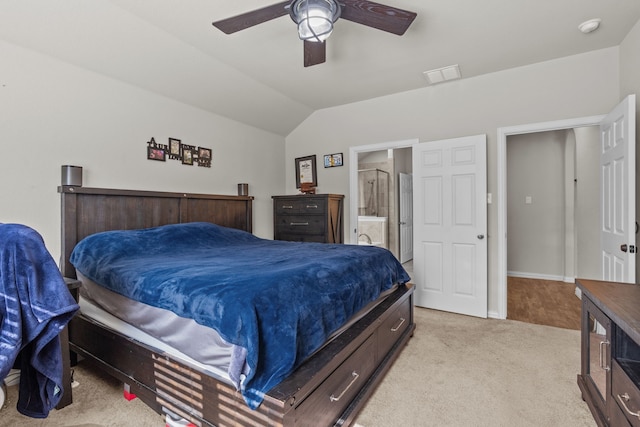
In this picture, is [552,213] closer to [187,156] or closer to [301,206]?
[301,206]

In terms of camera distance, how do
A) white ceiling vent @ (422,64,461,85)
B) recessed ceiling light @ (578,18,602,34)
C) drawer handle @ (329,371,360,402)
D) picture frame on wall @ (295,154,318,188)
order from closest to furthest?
1. drawer handle @ (329,371,360,402)
2. recessed ceiling light @ (578,18,602,34)
3. white ceiling vent @ (422,64,461,85)
4. picture frame on wall @ (295,154,318,188)

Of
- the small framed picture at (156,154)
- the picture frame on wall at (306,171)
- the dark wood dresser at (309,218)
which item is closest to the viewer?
the small framed picture at (156,154)

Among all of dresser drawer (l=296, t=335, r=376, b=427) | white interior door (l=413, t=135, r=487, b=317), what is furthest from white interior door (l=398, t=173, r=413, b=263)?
dresser drawer (l=296, t=335, r=376, b=427)

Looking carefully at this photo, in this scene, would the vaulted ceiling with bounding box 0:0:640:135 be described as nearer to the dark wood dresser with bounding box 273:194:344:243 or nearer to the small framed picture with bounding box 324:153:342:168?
the small framed picture with bounding box 324:153:342:168

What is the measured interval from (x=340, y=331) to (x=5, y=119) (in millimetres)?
2604

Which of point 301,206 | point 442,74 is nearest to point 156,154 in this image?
point 301,206

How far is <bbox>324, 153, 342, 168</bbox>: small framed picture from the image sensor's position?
4281mm

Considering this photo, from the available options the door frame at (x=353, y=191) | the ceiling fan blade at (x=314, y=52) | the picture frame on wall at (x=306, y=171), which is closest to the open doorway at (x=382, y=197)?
the picture frame on wall at (x=306, y=171)

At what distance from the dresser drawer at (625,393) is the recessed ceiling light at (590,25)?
242cm

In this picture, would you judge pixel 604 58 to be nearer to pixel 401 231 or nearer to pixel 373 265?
pixel 373 265

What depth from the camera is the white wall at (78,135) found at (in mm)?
2201

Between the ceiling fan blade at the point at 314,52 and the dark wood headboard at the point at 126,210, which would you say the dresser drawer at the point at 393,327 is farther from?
the dark wood headboard at the point at 126,210

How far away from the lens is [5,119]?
7.08 feet

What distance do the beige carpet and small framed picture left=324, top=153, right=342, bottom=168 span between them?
2.42 metres
